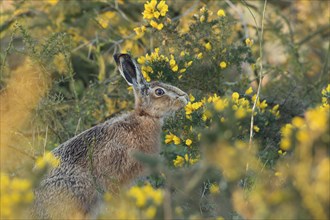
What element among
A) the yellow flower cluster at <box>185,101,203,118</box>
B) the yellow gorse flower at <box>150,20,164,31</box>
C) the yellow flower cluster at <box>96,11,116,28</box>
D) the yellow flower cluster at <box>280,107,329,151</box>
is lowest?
the yellow flower cluster at <box>96,11,116,28</box>

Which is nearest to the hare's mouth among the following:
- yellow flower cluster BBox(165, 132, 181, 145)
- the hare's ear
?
yellow flower cluster BBox(165, 132, 181, 145)

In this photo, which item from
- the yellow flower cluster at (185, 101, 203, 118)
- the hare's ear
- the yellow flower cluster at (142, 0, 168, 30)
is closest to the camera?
the yellow flower cluster at (185, 101, 203, 118)

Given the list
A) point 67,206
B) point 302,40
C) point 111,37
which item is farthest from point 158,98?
point 302,40

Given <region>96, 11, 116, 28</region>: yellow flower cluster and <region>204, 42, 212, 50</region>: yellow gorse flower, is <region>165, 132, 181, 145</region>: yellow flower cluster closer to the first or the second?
<region>204, 42, 212, 50</region>: yellow gorse flower

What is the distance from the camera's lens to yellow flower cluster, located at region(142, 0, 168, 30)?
25.4 ft

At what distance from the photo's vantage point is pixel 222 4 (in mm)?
10719

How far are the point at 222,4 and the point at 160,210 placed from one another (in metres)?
6.99

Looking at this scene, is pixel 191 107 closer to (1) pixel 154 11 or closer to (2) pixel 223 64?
(2) pixel 223 64

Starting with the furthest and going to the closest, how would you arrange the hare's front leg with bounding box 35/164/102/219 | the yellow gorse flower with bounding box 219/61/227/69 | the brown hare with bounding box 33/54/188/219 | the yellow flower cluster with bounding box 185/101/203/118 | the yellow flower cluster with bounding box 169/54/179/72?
1. the yellow gorse flower with bounding box 219/61/227/69
2. the yellow flower cluster with bounding box 169/54/179/72
3. the yellow flower cluster with bounding box 185/101/203/118
4. the brown hare with bounding box 33/54/188/219
5. the hare's front leg with bounding box 35/164/102/219

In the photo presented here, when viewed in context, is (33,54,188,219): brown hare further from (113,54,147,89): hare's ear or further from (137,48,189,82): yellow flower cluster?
(137,48,189,82): yellow flower cluster

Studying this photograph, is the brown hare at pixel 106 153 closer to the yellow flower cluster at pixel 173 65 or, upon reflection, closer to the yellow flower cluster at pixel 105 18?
the yellow flower cluster at pixel 173 65

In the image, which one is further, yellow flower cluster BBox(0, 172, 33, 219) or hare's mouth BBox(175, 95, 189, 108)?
hare's mouth BBox(175, 95, 189, 108)

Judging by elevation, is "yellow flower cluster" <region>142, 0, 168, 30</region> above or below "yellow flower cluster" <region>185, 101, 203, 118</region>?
above

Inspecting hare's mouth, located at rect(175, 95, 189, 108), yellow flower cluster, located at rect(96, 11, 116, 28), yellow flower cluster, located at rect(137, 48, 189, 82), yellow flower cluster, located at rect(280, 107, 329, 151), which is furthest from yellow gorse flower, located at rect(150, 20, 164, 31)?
yellow flower cluster, located at rect(280, 107, 329, 151)
